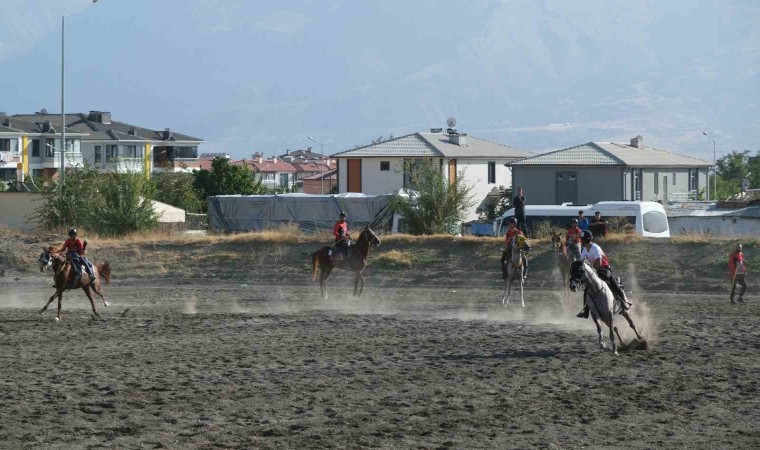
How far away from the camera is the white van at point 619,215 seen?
4603 cm

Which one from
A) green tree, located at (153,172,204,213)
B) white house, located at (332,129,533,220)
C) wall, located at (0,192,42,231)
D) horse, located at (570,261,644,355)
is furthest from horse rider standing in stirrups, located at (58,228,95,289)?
white house, located at (332,129,533,220)

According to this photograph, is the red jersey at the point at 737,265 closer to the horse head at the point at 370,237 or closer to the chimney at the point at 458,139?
the horse head at the point at 370,237

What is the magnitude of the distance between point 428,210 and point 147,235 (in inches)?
455

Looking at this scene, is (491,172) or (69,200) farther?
(491,172)

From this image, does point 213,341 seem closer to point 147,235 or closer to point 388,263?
point 388,263

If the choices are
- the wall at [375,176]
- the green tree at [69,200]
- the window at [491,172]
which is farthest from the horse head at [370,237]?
the window at [491,172]

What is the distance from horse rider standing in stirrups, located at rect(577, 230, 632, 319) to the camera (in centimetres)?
2120

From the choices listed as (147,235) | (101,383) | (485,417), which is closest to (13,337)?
(101,383)

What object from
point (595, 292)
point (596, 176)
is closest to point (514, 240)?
point (595, 292)

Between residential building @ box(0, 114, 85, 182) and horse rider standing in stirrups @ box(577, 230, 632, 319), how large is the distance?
315ft

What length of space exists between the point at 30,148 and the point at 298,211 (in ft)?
212

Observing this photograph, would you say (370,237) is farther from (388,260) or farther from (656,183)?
(656,183)

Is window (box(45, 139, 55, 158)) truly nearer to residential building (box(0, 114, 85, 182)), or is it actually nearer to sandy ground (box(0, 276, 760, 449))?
residential building (box(0, 114, 85, 182))

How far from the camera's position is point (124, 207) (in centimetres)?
5206
